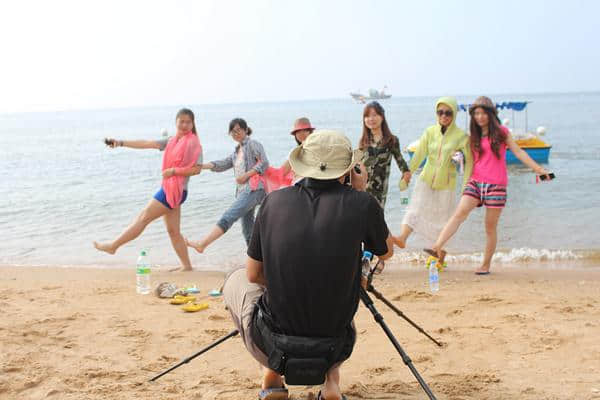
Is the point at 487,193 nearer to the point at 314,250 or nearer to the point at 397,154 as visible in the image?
the point at 397,154

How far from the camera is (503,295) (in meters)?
5.72

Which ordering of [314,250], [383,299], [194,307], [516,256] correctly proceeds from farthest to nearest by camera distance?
[516,256] < [194,307] < [383,299] < [314,250]

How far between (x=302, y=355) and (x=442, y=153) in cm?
413

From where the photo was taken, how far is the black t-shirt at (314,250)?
9.65ft

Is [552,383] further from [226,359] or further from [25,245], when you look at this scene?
[25,245]

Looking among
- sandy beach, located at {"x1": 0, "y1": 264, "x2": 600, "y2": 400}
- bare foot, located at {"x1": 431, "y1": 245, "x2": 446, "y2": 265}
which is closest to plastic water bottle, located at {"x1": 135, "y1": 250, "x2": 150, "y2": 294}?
sandy beach, located at {"x1": 0, "y1": 264, "x2": 600, "y2": 400}

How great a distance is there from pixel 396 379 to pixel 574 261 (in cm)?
529

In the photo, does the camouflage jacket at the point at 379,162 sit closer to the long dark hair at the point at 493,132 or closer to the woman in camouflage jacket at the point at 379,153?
the woman in camouflage jacket at the point at 379,153

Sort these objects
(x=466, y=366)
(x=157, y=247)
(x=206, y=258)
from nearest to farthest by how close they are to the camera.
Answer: (x=466, y=366), (x=206, y=258), (x=157, y=247)

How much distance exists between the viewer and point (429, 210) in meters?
6.93

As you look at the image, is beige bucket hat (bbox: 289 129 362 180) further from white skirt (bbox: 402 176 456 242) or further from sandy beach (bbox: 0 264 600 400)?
white skirt (bbox: 402 176 456 242)

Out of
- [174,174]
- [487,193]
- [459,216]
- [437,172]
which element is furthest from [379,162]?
[174,174]

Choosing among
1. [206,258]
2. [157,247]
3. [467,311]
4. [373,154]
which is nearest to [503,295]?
[467,311]

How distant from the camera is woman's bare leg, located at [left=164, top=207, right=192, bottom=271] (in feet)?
22.8
